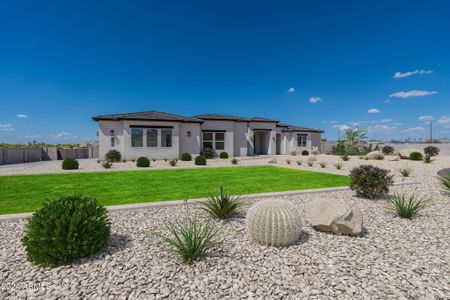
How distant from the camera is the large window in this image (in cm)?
2611

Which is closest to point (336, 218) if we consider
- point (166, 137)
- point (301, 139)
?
point (166, 137)

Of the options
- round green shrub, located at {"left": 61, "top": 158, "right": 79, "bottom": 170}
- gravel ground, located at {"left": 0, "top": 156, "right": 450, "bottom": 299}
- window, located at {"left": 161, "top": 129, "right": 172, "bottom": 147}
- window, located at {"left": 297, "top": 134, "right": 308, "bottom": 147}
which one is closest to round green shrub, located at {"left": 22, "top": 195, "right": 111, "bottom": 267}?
gravel ground, located at {"left": 0, "top": 156, "right": 450, "bottom": 299}

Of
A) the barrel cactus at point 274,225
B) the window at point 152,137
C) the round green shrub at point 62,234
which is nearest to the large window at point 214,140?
the window at point 152,137

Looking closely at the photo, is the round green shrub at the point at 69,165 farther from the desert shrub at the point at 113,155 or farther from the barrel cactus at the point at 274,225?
the barrel cactus at the point at 274,225

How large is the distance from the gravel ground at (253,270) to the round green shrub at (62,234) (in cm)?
16

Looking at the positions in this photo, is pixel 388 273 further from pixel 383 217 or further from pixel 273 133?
pixel 273 133

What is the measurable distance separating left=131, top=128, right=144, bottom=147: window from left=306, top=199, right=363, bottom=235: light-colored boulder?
1992 centimetres

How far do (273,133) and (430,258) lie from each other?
27.6 metres

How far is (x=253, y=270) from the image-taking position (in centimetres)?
309

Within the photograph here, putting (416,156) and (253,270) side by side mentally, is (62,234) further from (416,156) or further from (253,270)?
(416,156)

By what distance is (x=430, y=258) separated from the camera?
136 inches

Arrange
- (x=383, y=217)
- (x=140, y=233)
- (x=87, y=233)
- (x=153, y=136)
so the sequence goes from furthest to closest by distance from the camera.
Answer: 1. (x=153, y=136)
2. (x=383, y=217)
3. (x=140, y=233)
4. (x=87, y=233)

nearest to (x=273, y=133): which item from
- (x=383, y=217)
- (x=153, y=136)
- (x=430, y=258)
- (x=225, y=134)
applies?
(x=225, y=134)

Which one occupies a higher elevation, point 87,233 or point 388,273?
point 87,233
